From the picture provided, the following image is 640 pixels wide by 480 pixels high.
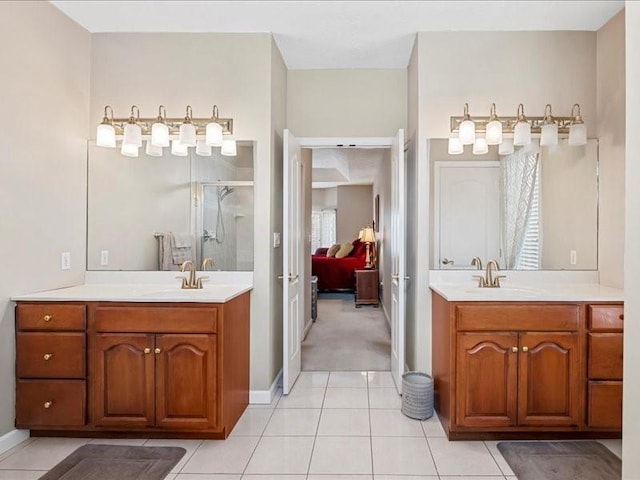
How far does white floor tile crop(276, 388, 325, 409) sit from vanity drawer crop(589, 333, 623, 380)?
1748 mm

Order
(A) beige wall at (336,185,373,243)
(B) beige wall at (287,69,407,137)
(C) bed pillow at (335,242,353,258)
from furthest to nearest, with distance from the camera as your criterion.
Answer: (A) beige wall at (336,185,373,243) → (C) bed pillow at (335,242,353,258) → (B) beige wall at (287,69,407,137)

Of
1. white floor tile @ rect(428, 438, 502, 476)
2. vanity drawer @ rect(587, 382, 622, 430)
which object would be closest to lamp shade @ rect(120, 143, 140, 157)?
white floor tile @ rect(428, 438, 502, 476)

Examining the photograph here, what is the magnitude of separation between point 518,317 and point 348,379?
1648mm

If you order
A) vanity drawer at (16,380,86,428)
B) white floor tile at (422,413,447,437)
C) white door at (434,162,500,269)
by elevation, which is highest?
white door at (434,162,500,269)

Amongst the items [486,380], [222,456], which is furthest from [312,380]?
[486,380]

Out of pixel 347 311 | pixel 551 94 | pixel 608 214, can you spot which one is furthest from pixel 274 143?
pixel 347 311

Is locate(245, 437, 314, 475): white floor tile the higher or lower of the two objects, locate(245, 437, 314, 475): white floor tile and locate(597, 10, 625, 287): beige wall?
the lower

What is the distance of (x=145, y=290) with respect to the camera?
276 centimetres

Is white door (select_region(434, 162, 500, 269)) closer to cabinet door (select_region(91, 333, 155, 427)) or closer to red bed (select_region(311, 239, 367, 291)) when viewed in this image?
cabinet door (select_region(91, 333, 155, 427))

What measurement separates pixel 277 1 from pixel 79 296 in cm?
218

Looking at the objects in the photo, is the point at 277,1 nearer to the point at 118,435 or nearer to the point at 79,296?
the point at 79,296

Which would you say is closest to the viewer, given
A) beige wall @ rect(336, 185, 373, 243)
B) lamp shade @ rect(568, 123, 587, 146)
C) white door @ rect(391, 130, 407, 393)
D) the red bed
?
lamp shade @ rect(568, 123, 587, 146)

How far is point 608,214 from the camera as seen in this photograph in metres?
2.82

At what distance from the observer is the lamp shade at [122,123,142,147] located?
9.34 ft
